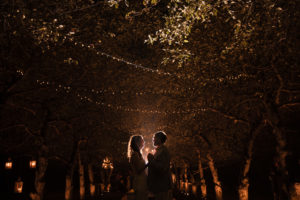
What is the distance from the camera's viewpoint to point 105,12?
46.1 feet

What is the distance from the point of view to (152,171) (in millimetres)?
5422

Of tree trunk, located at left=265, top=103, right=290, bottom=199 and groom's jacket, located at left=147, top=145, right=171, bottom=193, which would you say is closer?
groom's jacket, located at left=147, top=145, right=171, bottom=193

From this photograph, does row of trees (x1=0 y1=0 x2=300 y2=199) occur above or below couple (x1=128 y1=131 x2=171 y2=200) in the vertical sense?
above

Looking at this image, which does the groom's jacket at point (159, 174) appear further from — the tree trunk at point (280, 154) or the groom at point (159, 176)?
the tree trunk at point (280, 154)

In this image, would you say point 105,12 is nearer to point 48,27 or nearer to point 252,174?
point 48,27

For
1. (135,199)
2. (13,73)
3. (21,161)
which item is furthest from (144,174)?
(21,161)

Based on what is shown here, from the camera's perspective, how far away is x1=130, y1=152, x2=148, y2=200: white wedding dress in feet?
18.7

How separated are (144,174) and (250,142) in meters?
12.6

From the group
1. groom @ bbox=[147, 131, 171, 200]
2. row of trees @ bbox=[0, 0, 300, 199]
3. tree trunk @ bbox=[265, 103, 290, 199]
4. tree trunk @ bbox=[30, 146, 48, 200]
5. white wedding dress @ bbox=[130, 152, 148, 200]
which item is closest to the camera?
groom @ bbox=[147, 131, 171, 200]

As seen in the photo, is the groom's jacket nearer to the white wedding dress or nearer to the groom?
the groom

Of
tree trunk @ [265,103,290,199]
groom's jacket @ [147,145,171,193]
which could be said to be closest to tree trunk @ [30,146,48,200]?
tree trunk @ [265,103,290,199]

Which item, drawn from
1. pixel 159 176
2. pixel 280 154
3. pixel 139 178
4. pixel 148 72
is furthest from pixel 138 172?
pixel 148 72

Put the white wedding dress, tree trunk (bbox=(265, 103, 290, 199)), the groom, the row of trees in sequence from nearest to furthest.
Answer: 1. the groom
2. the white wedding dress
3. the row of trees
4. tree trunk (bbox=(265, 103, 290, 199))

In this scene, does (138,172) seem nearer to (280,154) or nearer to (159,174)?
(159,174)
